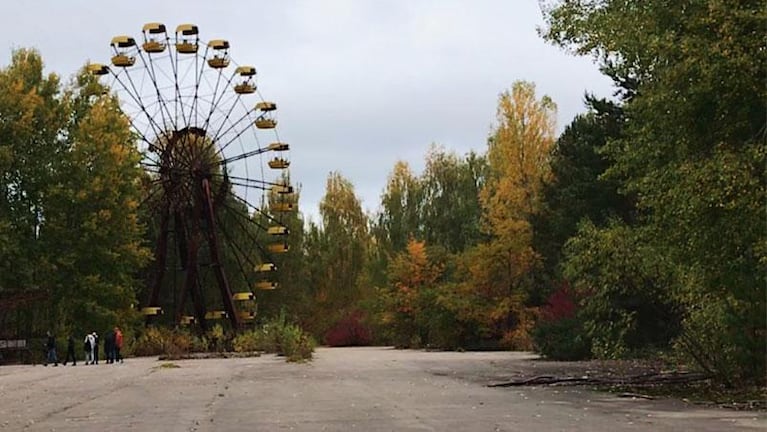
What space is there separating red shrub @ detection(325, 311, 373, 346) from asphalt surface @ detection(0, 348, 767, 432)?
4337 cm

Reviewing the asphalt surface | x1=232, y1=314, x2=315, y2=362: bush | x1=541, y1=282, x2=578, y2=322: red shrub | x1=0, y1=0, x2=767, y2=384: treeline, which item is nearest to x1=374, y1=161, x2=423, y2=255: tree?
x1=0, y1=0, x2=767, y2=384: treeline

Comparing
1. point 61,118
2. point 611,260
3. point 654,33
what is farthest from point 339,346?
point 654,33

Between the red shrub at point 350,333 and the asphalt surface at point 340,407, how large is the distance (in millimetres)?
43366

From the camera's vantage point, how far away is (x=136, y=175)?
175ft

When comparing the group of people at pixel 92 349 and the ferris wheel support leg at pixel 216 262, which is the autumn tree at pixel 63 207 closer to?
the ferris wheel support leg at pixel 216 262

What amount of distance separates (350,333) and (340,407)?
53.9 meters

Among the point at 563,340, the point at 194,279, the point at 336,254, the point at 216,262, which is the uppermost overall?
the point at 336,254

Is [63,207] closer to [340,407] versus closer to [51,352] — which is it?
[51,352]

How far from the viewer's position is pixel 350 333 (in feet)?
228

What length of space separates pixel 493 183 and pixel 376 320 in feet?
49.0

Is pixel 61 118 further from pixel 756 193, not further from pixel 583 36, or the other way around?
pixel 756 193

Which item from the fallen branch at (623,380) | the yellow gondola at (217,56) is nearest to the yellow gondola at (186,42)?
the yellow gondola at (217,56)

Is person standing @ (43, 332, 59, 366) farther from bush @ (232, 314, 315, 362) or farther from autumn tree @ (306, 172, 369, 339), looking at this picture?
autumn tree @ (306, 172, 369, 339)

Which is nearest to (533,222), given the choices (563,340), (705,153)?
(563,340)
